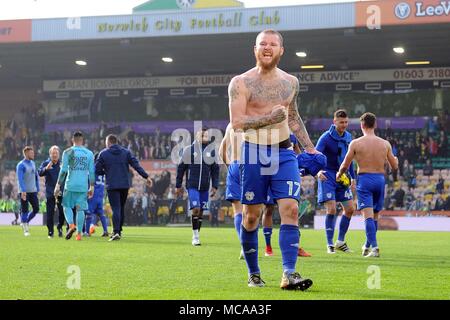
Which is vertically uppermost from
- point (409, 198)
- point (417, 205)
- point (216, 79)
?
point (216, 79)

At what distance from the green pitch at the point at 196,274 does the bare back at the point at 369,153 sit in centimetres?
149

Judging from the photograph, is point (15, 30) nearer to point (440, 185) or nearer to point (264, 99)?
point (440, 185)

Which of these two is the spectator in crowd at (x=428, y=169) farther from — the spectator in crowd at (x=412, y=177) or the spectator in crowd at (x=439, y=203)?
the spectator in crowd at (x=439, y=203)

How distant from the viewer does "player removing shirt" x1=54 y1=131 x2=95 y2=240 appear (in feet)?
65.1

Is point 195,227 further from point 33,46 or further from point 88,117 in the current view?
point 88,117

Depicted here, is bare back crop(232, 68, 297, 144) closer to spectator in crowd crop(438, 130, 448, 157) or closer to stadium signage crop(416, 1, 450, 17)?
stadium signage crop(416, 1, 450, 17)

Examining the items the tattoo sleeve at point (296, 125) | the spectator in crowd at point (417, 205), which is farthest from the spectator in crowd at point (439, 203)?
the tattoo sleeve at point (296, 125)

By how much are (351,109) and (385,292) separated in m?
32.8

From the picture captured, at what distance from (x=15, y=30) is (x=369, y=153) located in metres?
26.0

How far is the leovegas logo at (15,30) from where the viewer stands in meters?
37.3

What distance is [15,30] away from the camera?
123 ft

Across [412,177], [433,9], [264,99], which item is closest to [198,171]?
[264,99]

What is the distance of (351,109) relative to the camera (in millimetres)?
40688
